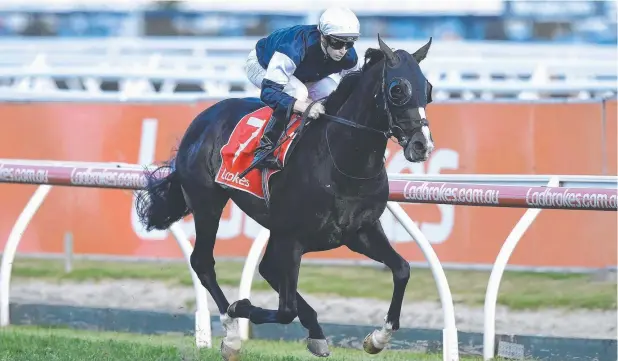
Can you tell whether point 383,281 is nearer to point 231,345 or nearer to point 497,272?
point 497,272

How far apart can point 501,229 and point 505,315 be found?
31.4 inches

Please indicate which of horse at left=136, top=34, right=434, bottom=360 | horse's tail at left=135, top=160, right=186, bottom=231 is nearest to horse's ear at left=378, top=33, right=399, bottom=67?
horse at left=136, top=34, right=434, bottom=360

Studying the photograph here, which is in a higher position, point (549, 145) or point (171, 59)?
point (171, 59)

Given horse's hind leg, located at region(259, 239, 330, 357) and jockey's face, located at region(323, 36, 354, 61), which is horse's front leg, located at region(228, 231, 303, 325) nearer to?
horse's hind leg, located at region(259, 239, 330, 357)

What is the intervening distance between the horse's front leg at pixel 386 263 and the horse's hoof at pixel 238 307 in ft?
1.99

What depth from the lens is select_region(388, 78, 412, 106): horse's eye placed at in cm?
486

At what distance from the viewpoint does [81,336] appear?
716 centimetres

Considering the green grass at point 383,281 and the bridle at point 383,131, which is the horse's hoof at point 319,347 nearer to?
the bridle at point 383,131

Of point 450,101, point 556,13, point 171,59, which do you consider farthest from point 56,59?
point 556,13

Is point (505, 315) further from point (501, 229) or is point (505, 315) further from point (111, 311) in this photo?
point (111, 311)

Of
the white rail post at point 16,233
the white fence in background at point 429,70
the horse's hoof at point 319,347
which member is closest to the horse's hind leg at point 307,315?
the horse's hoof at point 319,347

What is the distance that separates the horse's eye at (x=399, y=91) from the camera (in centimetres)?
486

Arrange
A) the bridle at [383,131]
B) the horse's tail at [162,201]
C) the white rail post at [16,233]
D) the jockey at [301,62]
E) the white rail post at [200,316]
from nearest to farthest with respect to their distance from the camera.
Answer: the bridle at [383,131], the jockey at [301,62], the horse's tail at [162,201], the white rail post at [200,316], the white rail post at [16,233]

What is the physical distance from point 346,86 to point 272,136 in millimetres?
418
